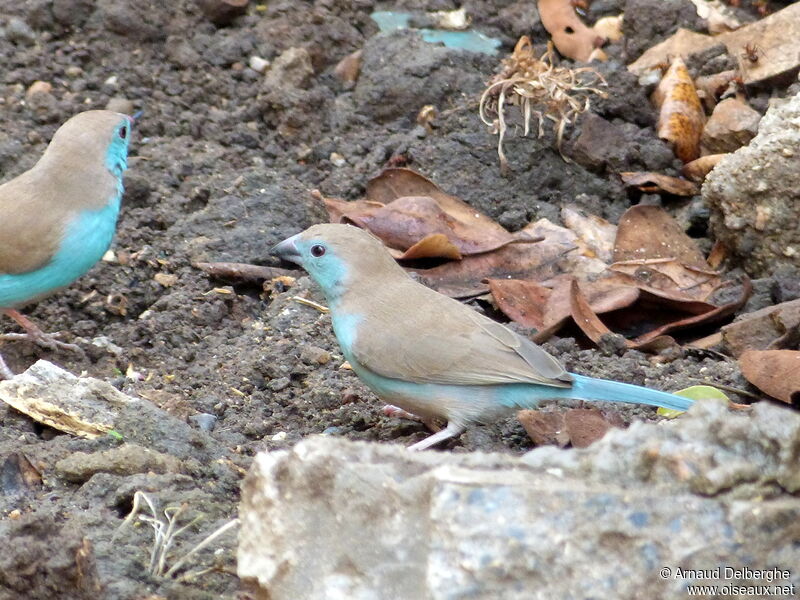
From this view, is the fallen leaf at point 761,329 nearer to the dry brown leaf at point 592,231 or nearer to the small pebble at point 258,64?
the dry brown leaf at point 592,231

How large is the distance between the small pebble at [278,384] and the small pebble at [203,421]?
30cm

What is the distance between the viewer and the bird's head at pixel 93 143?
16.8 ft

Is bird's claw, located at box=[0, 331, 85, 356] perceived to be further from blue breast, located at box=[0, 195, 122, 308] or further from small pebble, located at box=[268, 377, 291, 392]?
small pebble, located at box=[268, 377, 291, 392]

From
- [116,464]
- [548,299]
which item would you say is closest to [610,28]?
[548,299]

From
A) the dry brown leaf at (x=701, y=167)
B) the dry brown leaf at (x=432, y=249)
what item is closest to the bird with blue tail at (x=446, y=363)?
the dry brown leaf at (x=432, y=249)

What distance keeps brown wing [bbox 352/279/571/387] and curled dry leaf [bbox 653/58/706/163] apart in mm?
2142

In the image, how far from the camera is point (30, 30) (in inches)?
259

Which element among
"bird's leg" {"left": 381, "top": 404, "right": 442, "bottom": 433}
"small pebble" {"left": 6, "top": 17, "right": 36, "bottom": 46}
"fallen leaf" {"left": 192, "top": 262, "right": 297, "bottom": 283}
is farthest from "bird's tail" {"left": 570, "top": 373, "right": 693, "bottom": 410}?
"small pebble" {"left": 6, "top": 17, "right": 36, "bottom": 46}

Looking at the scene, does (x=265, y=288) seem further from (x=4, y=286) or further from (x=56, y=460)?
(x=56, y=460)

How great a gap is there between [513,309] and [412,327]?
0.83m

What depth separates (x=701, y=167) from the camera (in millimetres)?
5695

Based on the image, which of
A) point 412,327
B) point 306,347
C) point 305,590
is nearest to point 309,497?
point 305,590

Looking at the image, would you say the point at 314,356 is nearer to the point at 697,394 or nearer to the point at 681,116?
the point at 697,394

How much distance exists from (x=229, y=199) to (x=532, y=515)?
12.0 feet
